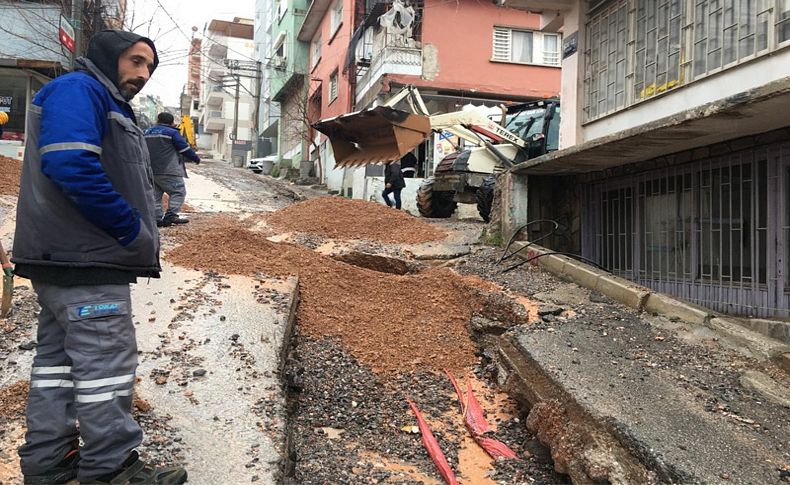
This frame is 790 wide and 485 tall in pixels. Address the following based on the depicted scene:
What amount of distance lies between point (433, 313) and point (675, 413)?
2742 millimetres

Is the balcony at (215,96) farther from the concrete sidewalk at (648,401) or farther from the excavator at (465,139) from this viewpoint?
the concrete sidewalk at (648,401)

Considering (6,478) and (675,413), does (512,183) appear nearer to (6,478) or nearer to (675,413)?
(675,413)

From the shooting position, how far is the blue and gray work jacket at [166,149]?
316 inches

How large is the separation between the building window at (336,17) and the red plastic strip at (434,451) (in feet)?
62.7

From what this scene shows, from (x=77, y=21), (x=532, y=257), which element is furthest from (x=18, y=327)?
(x=77, y=21)

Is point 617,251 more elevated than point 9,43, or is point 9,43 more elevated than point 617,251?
point 9,43

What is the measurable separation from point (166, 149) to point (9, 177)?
4.12 metres

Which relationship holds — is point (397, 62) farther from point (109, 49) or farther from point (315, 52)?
point (109, 49)

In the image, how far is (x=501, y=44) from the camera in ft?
59.2

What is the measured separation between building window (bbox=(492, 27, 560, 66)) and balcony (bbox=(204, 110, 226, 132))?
41.5 meters

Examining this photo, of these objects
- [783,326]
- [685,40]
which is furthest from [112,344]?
[685,40]

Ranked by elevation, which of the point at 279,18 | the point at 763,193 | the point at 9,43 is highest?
the point at 279,18

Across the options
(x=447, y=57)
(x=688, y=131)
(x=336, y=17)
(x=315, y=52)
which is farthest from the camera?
(x=315, y=52)

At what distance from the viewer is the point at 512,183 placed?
7730 millimetres
